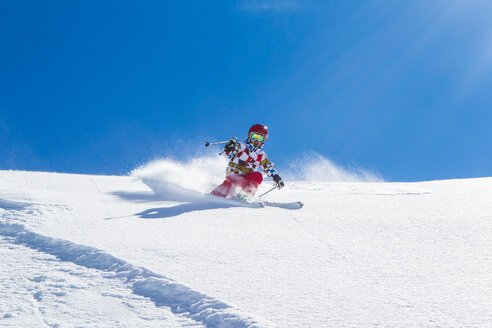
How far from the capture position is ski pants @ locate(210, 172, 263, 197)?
6500 mm

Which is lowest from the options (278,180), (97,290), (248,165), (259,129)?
(97,290)

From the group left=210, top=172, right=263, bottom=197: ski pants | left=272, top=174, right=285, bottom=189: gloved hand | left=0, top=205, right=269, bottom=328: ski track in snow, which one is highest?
left=272, top=174, right=285, bottom=189: gloved hand

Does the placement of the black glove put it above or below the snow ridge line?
above

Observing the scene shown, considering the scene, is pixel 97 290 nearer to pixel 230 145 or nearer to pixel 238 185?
pixel 238 185

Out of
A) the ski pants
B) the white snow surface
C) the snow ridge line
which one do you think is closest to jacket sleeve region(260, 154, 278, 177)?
the ski pants

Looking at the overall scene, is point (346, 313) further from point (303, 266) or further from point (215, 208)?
point (215, 208)

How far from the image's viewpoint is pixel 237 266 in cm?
273

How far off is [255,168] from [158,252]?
3907 mm

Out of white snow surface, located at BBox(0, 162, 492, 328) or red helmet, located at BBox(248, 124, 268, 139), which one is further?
red helmet, located at BBox(248, 124, 268, 139)

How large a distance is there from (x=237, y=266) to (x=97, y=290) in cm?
83

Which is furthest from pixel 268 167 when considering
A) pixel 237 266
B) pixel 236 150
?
pixel 237 266

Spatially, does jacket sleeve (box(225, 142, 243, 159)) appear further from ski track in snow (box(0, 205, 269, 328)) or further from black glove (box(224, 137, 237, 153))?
ski track in snow (box(0, 205, 269, 328))

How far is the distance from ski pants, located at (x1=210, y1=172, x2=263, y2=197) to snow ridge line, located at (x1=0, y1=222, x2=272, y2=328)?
3.33 m

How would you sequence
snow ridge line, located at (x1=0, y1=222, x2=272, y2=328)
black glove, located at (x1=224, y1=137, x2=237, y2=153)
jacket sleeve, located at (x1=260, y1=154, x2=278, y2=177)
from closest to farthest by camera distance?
snow ridge line, located at (x1=0, y1=222, x2=272, y2=328) < black glove, located at (x1=224, y1=137, x2=237, y2=153) < jacket sleeve, located at (x1=260, y1=154, x2=278, y2=177)
